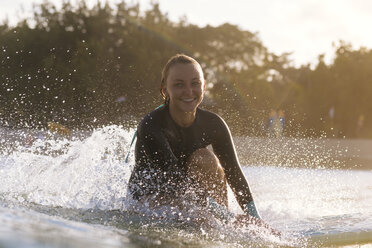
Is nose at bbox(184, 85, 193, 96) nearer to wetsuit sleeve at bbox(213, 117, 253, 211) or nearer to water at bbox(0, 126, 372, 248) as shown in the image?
wetsuit sleeve at bbox(213, 117, 253, 211)

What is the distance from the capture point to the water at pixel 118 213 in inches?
93.3

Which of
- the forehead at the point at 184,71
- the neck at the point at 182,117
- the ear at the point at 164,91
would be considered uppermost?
the forehead at the point at 184,71

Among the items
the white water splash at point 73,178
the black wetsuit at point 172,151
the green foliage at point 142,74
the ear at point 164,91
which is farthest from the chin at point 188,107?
the green foliage at point 142,74

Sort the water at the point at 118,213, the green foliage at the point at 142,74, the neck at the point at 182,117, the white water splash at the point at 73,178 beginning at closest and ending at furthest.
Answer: the water at the point at 118,213, the neck at the point at 182,117, the white water splash at the point at 73,178, the green foliage at the point at 142,74

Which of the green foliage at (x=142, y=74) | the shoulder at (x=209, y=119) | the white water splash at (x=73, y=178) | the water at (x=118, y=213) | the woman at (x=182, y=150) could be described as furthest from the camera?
the green foliage at (x=142, y=74)

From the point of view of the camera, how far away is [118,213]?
11.7 ft

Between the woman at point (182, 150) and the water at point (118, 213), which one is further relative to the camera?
Result: the woman at point (182, 150)

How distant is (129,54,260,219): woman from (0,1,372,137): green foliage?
12.3 m

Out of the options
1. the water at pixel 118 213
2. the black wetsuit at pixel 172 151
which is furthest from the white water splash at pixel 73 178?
the black wetsuit at pixel 172 151

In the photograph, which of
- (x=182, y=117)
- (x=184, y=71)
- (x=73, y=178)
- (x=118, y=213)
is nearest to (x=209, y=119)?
(x=182, y=117)

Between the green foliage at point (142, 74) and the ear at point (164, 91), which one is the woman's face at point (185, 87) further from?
the green foliage at point (142, 74)

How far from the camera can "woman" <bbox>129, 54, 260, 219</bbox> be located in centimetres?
367

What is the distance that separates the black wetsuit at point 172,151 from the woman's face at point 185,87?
6.5 inches

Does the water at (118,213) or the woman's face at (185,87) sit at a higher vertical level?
the woman's face at (185,87)
